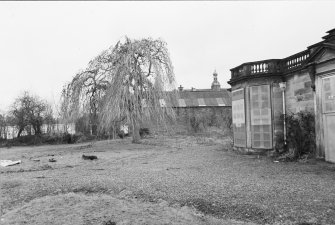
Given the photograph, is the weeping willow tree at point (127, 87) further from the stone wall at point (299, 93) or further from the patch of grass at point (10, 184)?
the patch of grass at point (10, 184)

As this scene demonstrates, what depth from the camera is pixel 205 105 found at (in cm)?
4284

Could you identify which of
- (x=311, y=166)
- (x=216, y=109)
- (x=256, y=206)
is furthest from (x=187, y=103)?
(x=256, y=206)

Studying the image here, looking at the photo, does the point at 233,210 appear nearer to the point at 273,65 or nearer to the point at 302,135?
the point at 302,135

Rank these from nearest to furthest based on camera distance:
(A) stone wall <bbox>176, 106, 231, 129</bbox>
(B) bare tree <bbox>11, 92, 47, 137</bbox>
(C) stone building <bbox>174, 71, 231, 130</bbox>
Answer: (B) bare tree <bbox>11, 92, 47, 137</bbox>, (A) stone wall <bbox>176, 106, 231, 129</bbox>, (C) stone building <bbox>174, 71, 231, 130</bbox>

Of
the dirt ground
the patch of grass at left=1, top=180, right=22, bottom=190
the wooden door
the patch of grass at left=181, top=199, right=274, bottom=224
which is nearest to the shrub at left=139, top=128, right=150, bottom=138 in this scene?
the dirt ground

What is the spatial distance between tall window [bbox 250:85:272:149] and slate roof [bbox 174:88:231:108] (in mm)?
27564

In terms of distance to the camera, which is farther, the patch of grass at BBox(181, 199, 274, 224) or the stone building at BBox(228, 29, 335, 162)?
the stone building at BBox(228, 29, 335, 162)

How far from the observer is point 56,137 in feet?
103

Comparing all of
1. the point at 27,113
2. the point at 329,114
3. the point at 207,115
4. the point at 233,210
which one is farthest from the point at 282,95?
the point at 27,113

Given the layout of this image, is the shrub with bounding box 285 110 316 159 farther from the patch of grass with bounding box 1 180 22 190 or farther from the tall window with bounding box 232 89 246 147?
the patch of grass with bounding box 1 180 22 190

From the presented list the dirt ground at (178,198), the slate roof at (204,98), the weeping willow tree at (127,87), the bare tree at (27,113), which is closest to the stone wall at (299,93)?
the dirt ground at (178,198)

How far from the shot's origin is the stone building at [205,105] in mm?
38987

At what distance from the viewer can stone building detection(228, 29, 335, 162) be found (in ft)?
35.0

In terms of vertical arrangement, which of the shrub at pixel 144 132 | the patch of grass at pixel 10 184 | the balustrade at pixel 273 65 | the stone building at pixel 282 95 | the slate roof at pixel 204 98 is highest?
the slate roof at pixel 204 98
